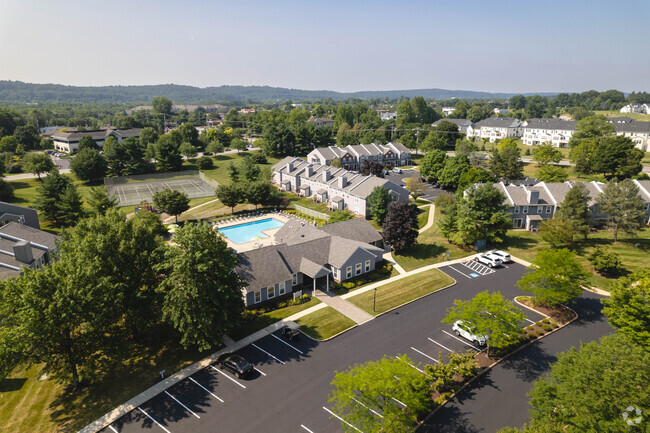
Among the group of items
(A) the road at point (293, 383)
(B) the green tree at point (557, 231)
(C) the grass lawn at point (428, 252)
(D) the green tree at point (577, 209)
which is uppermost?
(D) the green tree at point (577, 209)

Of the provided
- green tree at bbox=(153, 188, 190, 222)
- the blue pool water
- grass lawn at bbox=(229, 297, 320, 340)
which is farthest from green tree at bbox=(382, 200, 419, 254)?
green tree at bbox=(153, 188, 190, 222)

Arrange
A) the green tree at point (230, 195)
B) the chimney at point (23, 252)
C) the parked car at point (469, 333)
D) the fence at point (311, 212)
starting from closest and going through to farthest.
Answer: the parked car at point (469, 333), the chimney at point (23, 252), the fence at point (311, 212), the green tree at point (230, 195)

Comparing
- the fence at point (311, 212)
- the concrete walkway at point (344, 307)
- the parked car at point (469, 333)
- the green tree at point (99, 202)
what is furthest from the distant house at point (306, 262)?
the green tree at point (99, 202)

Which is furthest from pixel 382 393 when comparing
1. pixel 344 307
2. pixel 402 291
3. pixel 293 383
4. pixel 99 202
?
pixel 99 202

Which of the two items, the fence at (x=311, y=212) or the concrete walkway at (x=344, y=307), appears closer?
the concrete walkway at (x=344, y=307)

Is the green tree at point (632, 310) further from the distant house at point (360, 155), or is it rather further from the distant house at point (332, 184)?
the distant house at point (360, 155)

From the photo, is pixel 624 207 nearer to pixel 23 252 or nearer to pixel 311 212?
pixel 311 212
